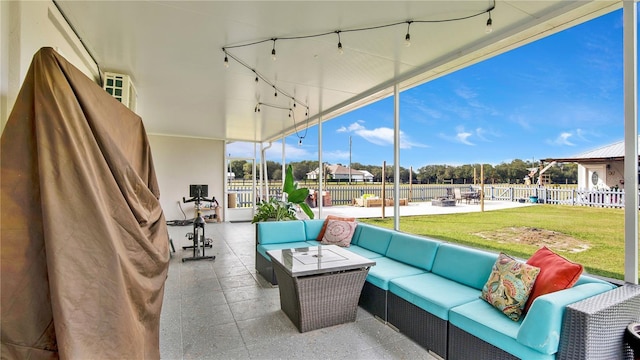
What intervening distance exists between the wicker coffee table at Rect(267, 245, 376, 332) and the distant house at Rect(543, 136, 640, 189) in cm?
209

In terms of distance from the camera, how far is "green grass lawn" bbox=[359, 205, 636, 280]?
8.94 ft

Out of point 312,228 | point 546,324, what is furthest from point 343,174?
point 546,324

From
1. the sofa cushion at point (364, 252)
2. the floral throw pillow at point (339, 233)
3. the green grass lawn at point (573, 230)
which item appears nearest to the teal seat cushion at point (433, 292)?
the sofa cushion at point (364, 252)

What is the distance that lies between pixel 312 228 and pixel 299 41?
9.00 feet

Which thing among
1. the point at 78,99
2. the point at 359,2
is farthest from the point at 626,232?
the point at 78,99

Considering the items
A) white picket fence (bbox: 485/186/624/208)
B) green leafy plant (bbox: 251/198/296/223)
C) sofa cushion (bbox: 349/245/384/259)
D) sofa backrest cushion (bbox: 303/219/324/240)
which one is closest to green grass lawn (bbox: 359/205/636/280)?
white picket fence (bbox: 485/186/624/208)

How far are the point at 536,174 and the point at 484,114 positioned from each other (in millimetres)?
1337

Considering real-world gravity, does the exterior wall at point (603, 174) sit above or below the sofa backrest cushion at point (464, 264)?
above

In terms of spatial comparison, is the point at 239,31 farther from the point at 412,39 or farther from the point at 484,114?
the point at 484,114

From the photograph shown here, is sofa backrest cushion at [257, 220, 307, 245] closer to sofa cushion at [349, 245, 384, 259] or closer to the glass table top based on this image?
sofa cushion at [349, 245, 384, 259]

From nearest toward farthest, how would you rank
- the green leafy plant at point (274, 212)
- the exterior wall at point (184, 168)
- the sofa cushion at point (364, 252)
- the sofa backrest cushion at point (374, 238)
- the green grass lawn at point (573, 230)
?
the green grass lawn at point (573, 230) → the sofa cushion at point (364, 252) → the sofa backrest cushion at point (374, 238) → the green leafy plant at point (274, 212) → the exterior wall at point (184, 168)

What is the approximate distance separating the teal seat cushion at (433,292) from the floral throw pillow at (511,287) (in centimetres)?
19

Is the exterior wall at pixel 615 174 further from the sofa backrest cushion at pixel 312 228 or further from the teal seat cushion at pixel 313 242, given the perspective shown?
the sofa backrest cushion at pixel 312 228

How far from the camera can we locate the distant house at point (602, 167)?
2215mm
